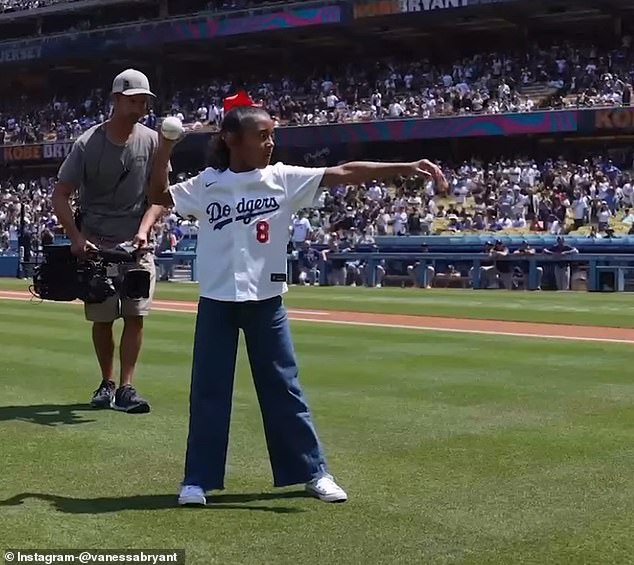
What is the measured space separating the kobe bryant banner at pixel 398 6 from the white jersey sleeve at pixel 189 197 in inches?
1338

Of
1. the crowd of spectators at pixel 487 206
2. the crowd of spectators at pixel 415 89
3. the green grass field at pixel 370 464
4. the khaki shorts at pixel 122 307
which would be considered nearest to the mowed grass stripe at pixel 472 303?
the crowd of spectators at pixel 487 206

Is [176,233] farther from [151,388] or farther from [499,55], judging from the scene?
[151,388]

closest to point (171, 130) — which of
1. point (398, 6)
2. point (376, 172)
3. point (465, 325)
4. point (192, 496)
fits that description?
point (376, 172)

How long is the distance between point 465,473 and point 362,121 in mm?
33290

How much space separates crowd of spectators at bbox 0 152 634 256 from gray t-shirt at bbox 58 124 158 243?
20256mm

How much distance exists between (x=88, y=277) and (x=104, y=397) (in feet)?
3.01

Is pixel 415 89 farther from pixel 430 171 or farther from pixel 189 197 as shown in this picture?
pixel 430 171

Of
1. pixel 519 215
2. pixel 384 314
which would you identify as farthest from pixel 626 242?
pixel 384 314

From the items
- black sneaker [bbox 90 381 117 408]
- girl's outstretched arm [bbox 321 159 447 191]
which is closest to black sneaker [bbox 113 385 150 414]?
black sneaker [bbox 90 381 117 408]

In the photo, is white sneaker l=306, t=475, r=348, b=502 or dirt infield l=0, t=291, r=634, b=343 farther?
dirt infield l=0, t=291, r=634, b=343

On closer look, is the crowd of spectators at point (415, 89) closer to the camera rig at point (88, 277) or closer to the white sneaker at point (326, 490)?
the camera rig at point (88, 277)

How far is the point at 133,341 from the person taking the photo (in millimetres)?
6980

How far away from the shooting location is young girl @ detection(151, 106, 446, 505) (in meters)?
4.77

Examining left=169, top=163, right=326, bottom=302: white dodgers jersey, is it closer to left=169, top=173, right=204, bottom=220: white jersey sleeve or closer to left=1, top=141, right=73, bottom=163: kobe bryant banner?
left=169, top=173, right=204, bottom=220: white jersey sleeve
